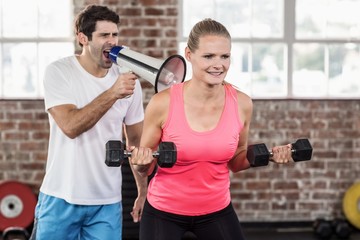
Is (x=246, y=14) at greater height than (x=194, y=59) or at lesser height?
greater

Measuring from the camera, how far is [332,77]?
531 centimetres

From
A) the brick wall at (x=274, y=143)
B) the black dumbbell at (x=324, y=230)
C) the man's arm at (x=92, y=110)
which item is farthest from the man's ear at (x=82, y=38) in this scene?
the black dumbbell at (x=324, y=230)

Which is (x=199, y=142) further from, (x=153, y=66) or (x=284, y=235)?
(x=284, y=235)

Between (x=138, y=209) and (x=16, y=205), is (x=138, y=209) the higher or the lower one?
the higher one

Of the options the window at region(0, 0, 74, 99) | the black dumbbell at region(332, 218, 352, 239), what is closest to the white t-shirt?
the window at region(0, 0, 74, 99)

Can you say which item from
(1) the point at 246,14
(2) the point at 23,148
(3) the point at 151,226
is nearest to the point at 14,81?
(2) the point at 23,148

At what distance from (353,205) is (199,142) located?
3.11 metres

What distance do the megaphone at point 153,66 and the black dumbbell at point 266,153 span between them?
43 centimetres

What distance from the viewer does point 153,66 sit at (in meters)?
2.49

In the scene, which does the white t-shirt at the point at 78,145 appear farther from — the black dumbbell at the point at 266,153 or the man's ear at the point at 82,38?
the black dumbbell at the point at 266,153

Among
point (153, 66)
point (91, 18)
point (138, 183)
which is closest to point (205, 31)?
point (153, 66)

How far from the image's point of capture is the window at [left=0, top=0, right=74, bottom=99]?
512cm

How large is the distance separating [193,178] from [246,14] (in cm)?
305

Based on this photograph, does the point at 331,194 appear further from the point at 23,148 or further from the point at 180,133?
the point at 180,133
